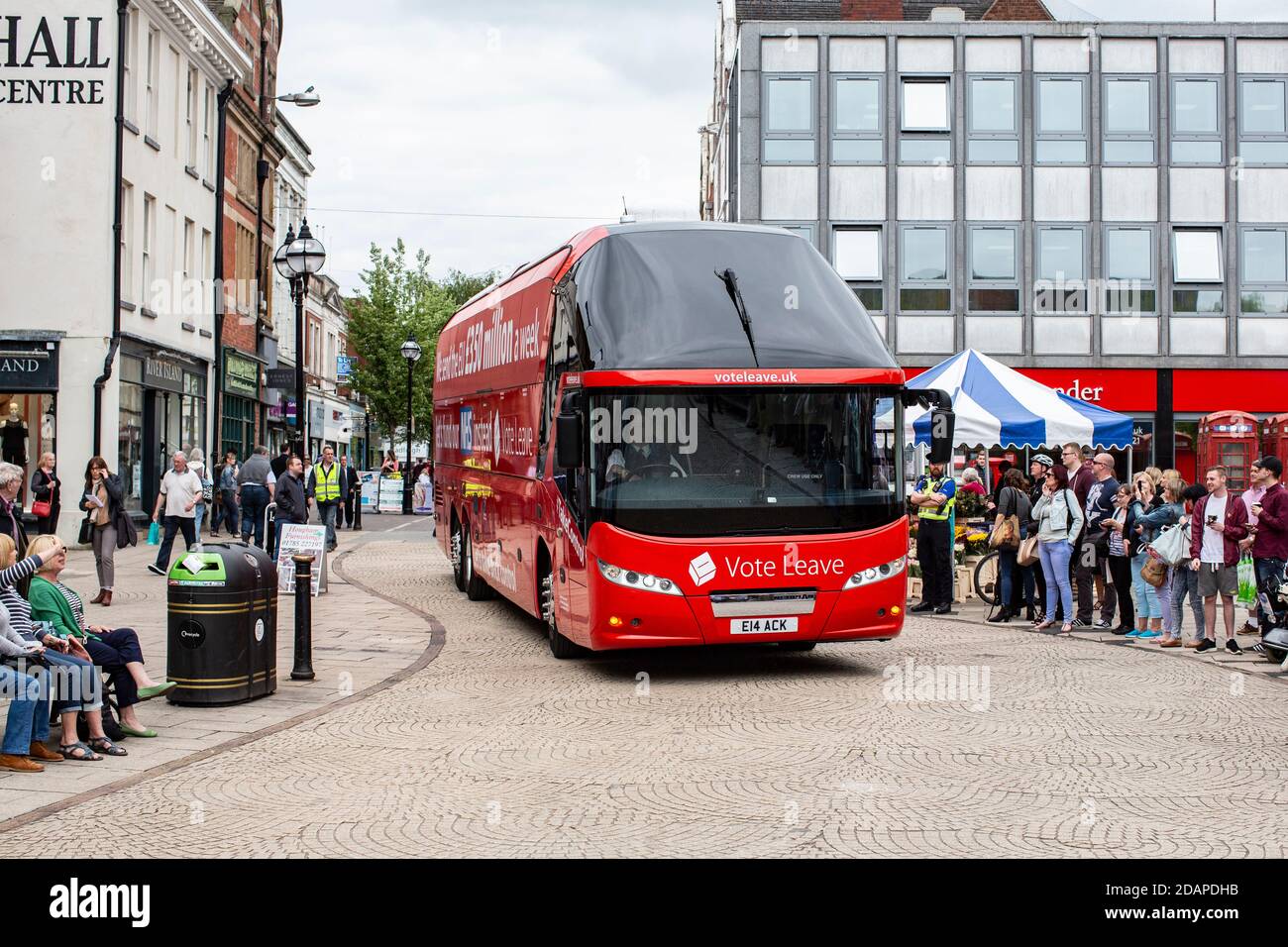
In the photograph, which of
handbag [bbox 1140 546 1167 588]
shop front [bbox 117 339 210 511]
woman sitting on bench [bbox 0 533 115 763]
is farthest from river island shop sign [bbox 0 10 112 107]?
handbag [bbox 1140 546 1167 588]

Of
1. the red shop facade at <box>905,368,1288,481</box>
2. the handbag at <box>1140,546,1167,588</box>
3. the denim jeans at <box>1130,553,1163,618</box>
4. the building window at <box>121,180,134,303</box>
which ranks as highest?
the building window at <box>121,180,134,303</box>

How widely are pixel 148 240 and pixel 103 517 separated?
52.1 ft

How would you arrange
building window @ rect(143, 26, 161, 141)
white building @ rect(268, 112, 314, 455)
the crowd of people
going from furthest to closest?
1. white building @ rect(268, 112, 314, 455)
2. building window @ rect(143, 26, 161, 141)
3. the crowd of people

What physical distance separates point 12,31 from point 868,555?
22.3 metres

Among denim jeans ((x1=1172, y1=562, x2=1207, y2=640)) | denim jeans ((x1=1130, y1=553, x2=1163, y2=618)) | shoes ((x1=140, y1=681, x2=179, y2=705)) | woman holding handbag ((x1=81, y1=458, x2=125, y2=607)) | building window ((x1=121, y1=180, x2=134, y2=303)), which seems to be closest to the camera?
shoes ((x1=140, y1=681, x2=179, y2=705))

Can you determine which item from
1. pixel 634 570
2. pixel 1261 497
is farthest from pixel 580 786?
pixel 1261 497

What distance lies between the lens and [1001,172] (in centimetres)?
3878

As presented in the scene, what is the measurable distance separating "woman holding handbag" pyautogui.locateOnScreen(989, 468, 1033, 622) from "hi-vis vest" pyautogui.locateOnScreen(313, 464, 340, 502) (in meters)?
14.1

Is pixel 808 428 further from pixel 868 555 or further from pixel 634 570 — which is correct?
pixel 634 570

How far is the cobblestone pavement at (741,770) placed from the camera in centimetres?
633

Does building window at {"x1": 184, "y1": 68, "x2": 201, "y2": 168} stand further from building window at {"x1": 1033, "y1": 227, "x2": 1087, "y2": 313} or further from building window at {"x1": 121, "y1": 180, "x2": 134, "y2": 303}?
building window at {"x1": 1033, "y1": 227, "x2": 1087, "y2": 313}

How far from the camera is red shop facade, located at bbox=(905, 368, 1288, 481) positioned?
38.4 m

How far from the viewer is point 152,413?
3131 cm
